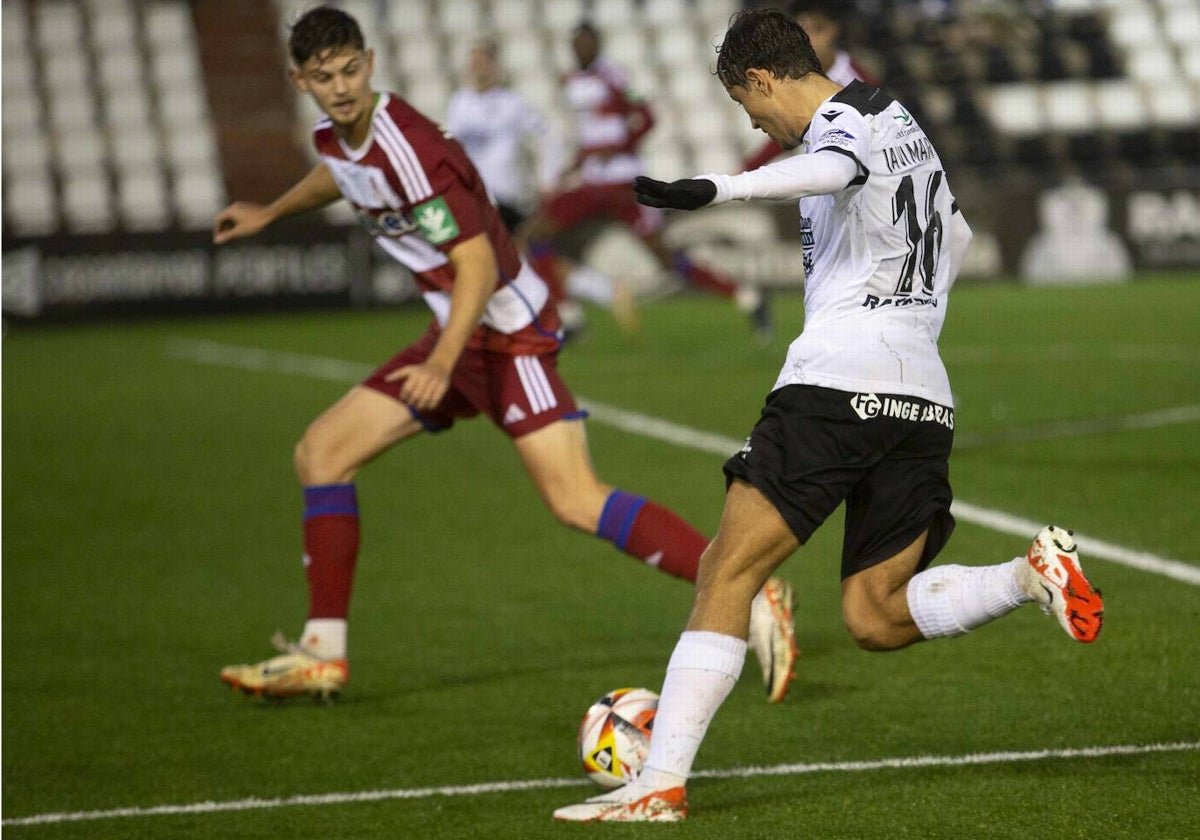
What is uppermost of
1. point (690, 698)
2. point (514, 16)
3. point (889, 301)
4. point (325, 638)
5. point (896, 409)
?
point (514, 16)

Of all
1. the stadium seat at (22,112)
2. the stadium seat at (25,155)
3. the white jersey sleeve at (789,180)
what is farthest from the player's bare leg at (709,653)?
the stadium seat at (22,112)

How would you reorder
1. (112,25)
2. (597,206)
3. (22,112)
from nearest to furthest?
(597,206) < (22,112) < (112,25)

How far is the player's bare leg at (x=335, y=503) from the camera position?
18.2 feet

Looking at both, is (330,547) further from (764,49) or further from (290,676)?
(764,49)

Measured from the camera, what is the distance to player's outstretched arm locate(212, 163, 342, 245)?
19.1 ft

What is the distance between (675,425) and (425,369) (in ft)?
19.4

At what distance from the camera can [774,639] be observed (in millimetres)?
5215

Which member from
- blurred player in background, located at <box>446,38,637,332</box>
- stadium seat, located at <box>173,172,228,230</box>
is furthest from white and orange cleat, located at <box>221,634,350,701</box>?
stadium seat, located at <box>173,172,228,230</box>

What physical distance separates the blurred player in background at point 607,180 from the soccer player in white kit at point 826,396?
11.4 m

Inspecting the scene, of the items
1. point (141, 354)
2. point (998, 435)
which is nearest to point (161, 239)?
point (141, 354)

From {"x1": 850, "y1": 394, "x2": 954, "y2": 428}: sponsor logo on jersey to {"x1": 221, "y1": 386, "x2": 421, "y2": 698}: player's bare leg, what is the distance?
6.44 ft

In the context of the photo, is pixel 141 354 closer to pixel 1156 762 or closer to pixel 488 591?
pixel 488 591

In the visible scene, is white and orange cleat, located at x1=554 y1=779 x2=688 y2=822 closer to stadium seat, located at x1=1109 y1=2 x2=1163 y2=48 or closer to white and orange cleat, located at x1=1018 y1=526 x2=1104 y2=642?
white and orange cleat, located at x1=1018 y1=526 x2=1104 y2=642

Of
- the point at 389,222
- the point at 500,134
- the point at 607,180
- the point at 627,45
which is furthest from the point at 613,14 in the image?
the point at 389,222
